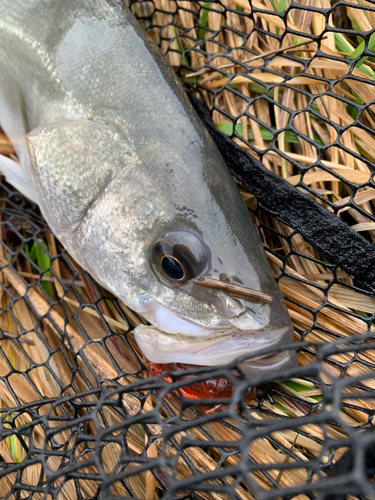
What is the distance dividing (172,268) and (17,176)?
1.08 metres

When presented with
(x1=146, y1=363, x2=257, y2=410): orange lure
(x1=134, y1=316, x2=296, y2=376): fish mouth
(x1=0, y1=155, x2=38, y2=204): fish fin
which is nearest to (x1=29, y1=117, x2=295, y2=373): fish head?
(x1=134, y1=316, x2=296, y2=376): fish mouth

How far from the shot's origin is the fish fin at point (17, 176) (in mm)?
2008

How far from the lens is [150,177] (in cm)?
153

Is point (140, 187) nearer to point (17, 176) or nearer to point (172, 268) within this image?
point (172, 268)

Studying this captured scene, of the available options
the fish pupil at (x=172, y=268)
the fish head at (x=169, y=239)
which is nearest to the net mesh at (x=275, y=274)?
the fish head at (x=169, y=239)

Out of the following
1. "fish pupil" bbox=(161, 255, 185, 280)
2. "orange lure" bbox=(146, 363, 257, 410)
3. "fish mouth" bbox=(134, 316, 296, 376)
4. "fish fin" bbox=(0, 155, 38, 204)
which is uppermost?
"fish fin" bbox=(0, 155, 38, 204)

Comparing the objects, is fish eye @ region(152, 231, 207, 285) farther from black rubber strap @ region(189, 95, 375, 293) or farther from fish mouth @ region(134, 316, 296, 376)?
black rubber strap @ region(189, 95, 375, 293)

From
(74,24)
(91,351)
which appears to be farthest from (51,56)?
(91,351)

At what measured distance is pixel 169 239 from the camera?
145 centimetres

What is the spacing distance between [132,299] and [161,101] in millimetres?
802

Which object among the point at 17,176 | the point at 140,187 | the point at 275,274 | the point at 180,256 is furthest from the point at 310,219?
the point at 17,176

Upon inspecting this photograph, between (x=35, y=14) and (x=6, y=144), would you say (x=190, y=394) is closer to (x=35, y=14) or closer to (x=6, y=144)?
(x=6, y=144)

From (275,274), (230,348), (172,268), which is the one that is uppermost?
(172,268)

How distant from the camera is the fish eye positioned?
143 centimetres
